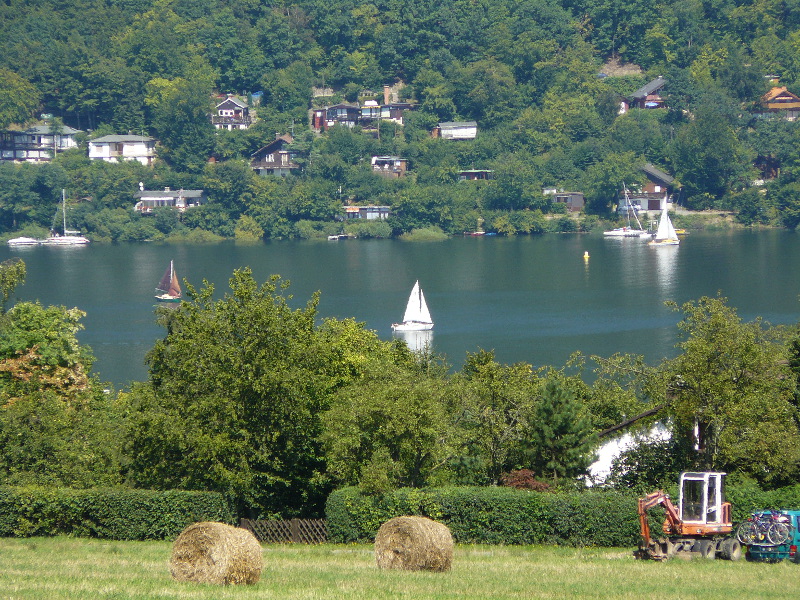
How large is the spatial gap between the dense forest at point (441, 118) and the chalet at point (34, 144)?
2275mm

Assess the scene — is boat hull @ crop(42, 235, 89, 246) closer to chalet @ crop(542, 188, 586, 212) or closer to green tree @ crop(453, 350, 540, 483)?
chalet @ crop(542, 188, 586, 212)

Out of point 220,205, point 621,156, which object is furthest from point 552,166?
point 220,205

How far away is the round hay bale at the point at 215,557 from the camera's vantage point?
19.4 m

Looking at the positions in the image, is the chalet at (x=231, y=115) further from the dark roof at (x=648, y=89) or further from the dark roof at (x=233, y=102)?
the dark roof at (x=648, y=89)

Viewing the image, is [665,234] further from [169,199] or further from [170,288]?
[169,199]

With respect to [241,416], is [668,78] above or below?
above

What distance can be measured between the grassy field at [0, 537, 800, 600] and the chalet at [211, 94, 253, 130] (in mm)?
162196

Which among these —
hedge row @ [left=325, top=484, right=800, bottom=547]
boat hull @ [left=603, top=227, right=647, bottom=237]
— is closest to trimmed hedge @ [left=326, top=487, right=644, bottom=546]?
hedge row @ [left=325, top=484, right=800, bottom=547]

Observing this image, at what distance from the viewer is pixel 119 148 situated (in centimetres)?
17650

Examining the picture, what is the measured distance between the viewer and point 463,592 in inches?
753

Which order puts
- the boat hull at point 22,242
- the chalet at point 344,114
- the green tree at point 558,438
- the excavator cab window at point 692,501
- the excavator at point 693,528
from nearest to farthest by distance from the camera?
the excavator at point 693,528
the excavator cab window at point 692,501
the green tree at point 558,438
the boat hull at point 22,242
the chalet at point 344,114

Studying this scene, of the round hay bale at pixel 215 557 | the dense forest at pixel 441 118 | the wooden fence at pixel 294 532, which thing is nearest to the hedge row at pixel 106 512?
the wooden fence at pixel 294 532

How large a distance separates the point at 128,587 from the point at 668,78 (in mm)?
169232

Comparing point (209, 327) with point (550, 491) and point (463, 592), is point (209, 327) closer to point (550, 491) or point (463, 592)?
point (550, 491)
